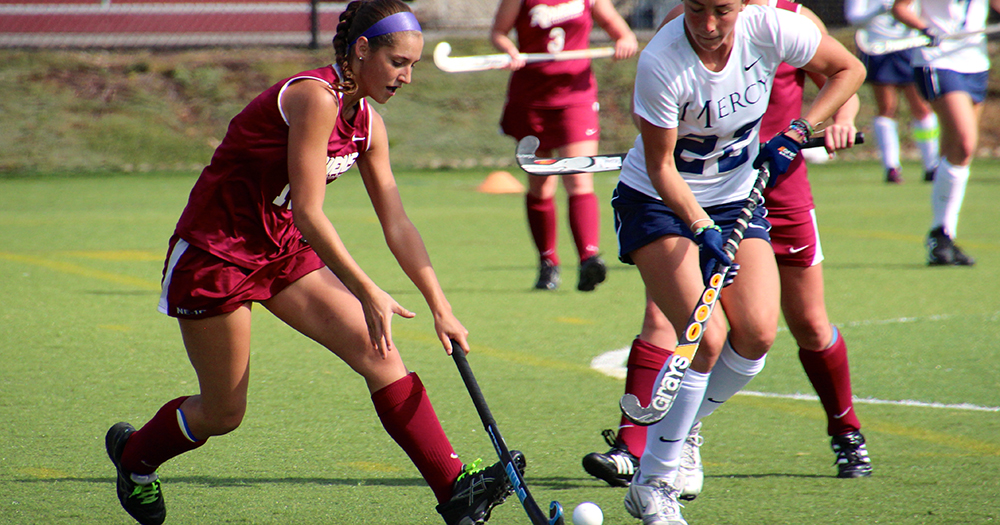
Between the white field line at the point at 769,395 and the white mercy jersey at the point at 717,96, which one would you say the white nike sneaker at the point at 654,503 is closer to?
the white mercy jersey at the point at 717,96

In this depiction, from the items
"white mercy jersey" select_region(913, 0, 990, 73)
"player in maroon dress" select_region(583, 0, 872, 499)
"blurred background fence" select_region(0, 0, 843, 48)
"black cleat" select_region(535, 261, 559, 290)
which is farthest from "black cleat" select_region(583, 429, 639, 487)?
"blurred background fence" select_region(0, 0, 843, 48)

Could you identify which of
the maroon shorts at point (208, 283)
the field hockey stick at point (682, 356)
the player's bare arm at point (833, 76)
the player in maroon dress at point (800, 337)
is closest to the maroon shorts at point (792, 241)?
the player in maroon dress at point (800, 337)

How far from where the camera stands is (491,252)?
7578 millimetres

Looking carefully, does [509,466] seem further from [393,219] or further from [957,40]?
[957,40]

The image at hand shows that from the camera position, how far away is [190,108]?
1418 centimetres

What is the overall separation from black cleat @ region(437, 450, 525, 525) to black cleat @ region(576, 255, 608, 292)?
3287mm

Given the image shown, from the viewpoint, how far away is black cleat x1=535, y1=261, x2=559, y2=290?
6.22 m

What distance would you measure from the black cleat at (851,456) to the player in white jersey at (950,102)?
3.88 metres

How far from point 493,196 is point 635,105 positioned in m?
7.99

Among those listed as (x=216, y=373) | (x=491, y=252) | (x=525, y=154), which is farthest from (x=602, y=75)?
(x=216, y=373)

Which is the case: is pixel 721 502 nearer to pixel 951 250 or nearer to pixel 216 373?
pixel 216 373

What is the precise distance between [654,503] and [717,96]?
104cm

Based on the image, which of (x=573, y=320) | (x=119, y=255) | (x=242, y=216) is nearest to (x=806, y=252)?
(x=242, y=216)

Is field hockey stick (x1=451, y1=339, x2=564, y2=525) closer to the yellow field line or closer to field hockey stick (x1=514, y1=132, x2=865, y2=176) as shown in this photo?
field hockey stick (x1=514, y1=132, x2=865, y2=176)
